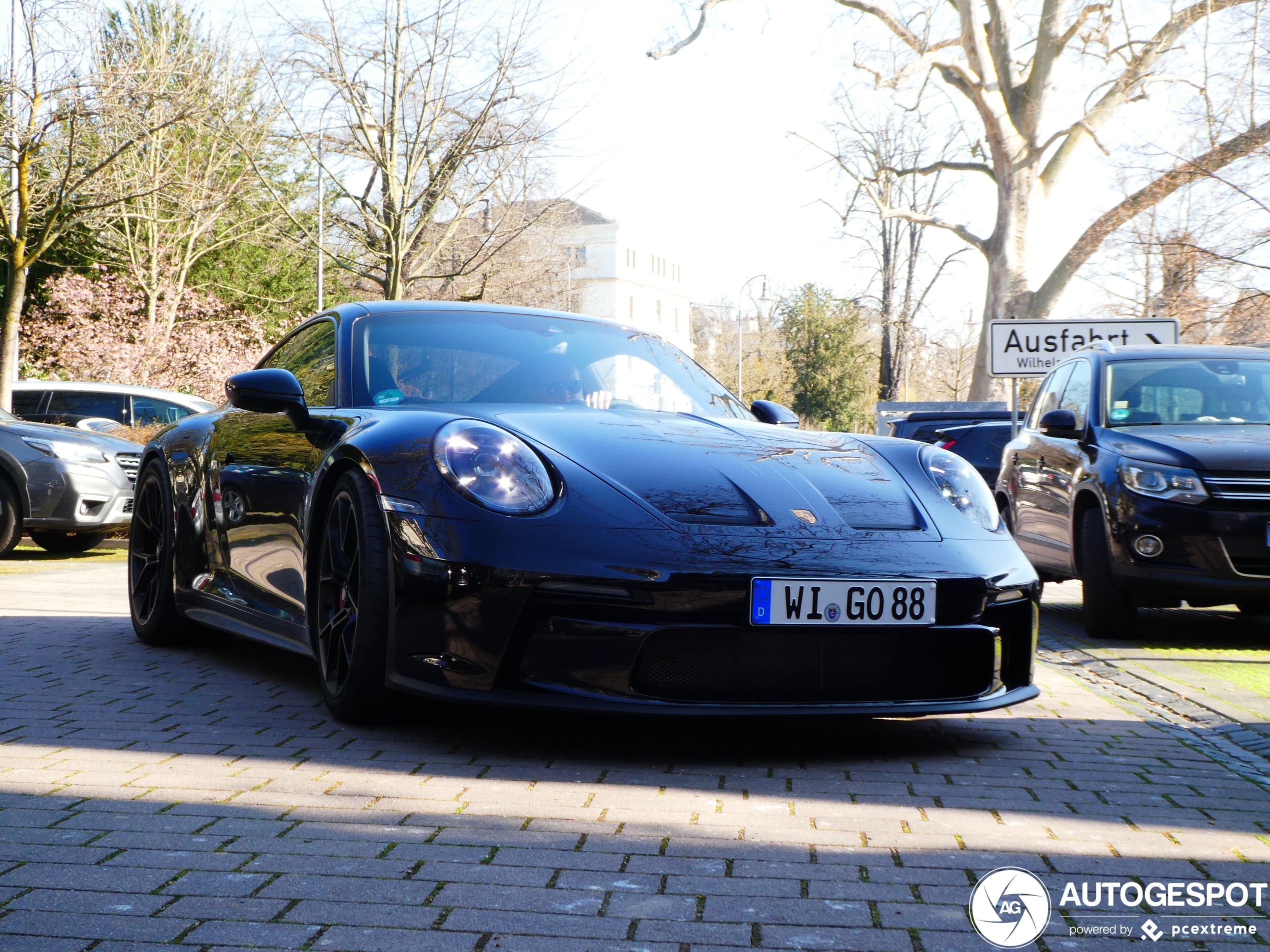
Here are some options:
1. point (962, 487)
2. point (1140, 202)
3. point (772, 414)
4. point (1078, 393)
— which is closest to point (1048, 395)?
point (1078, 393)

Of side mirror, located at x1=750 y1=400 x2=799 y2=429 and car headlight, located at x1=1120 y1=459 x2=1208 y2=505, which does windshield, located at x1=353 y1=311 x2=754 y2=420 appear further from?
car headlight, located at x1=1120 y1=459 x2=1208 y2=505

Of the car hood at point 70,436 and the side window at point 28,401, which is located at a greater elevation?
the side window at point 28,401

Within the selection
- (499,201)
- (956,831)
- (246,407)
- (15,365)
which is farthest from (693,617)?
(499,201)

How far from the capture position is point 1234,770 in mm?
3775

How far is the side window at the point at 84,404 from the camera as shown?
48.9ft

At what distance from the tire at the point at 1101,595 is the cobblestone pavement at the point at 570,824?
2220 millimetres

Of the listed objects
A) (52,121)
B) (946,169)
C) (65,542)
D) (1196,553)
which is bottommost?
(65,542)

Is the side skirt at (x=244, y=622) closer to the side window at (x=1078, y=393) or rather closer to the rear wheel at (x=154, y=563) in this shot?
the rear wheel at (x=154, y=563)

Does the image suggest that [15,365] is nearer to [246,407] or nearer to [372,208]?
[372,208]

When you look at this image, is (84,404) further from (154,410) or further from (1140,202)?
(1140,202)

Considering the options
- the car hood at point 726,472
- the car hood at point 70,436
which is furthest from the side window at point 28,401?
the car hood at point 726,472

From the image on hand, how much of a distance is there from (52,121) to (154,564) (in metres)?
10.4

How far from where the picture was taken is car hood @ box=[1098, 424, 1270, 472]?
6.37 meters

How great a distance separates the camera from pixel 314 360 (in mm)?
5070
